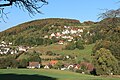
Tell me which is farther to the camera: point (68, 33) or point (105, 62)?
point (68, 33)

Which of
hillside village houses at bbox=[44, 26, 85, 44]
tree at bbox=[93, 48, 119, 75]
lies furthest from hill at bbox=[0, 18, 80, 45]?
tree at bbox=[93, 48, 119, 75]

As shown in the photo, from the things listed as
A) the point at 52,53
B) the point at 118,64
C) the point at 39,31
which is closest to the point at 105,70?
the point at 118,64

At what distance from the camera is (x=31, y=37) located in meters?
112

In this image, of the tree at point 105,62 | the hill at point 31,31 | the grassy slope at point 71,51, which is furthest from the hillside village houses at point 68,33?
the tree at point 105,62

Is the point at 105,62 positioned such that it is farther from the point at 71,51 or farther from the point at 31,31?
the point at 31,31

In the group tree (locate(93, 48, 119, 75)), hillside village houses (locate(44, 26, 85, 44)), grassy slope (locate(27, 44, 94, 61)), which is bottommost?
tree (locate(93, 48, 119, 75))

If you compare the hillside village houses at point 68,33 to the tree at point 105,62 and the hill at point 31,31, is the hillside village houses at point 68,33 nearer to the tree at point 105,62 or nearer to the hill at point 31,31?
the hill at point 31,31

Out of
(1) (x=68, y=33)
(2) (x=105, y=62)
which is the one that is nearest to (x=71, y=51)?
(1) (x=68, y=33)

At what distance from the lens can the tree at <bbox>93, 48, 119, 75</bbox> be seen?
6003 cm

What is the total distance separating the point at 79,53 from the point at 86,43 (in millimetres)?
5578

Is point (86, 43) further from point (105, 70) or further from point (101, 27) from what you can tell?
point (101, 27)

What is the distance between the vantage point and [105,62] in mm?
61594

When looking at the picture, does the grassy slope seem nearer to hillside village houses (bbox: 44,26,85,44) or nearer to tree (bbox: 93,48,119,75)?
hillside village houses (bbox: 44,26,85,44)

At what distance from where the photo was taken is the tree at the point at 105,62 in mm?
60025
